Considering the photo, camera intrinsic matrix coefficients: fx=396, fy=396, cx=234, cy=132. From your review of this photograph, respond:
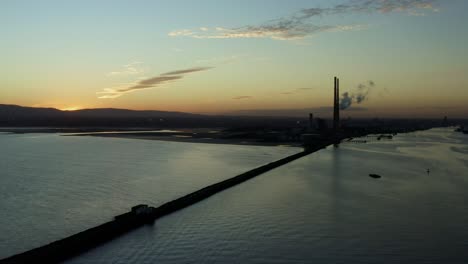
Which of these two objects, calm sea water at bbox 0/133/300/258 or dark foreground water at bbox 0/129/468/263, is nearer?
dark foreground water at bbox 0/129/468/263

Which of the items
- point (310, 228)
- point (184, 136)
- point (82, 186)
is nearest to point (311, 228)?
point (310, 228)

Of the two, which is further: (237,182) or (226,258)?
(237,182)

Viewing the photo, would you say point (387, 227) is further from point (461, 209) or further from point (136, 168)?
point (136, 168)

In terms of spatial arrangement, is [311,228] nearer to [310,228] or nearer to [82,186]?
[310,228]

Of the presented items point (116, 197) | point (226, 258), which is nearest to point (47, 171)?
point (116, 197)

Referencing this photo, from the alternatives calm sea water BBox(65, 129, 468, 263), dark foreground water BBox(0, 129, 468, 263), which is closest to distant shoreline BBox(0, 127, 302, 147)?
calm sea water BBox(65, 129, 468, 263)

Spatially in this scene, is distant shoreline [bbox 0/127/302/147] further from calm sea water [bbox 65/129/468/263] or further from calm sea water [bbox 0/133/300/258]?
calm sea water [bbox 65/129/468/263]
